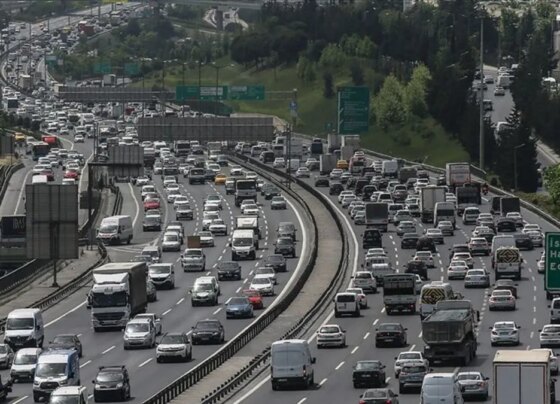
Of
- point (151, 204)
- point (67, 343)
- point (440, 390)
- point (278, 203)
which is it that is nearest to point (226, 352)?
point (67, 343)

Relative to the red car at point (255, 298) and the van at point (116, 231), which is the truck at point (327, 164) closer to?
the van at point (116, 231)

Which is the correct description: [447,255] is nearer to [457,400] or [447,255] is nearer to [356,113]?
[356,113]

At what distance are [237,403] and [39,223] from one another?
41541 millimetres

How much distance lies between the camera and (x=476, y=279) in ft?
325

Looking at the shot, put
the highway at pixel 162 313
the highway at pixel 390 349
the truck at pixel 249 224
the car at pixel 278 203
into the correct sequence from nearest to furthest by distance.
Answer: the highway at pixel 390 349, the highway at pixel 162 313, the truck at pixel 249 224, the car at pixel 278 203

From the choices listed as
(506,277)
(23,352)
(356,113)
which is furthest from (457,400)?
(356,113)

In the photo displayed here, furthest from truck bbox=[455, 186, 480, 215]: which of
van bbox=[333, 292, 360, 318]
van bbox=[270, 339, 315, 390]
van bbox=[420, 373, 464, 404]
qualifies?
van bbox=[420, 373, 464, 404]

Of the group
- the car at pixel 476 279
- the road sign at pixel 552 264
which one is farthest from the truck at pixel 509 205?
the road sign at pixel 552 264

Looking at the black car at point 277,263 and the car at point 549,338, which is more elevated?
the car at point 549,338

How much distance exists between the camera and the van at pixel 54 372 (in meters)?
64.9

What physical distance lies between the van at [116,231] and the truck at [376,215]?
14.3 metres

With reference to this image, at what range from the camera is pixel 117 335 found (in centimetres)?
8488

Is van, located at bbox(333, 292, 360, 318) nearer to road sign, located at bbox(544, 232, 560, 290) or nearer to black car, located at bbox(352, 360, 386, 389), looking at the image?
black car, located at bbox(352, 360, 386, 389)

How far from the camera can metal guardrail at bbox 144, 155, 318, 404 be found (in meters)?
62.6
